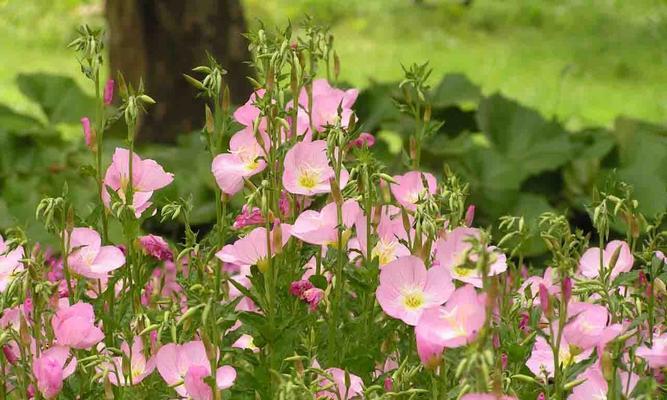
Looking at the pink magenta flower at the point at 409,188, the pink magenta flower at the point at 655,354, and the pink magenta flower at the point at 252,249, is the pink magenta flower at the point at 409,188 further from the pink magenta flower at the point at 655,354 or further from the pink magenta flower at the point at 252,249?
the pink magenta flower at the point at 655,354

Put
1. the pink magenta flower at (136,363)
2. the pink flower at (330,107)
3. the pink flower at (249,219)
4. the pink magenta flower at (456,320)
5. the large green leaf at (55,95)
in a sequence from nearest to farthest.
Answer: the pink magenta flower at (456,320) < the pink magenta flower at (136,363) < the pink flower at (249,219) < the pink flower at (330,107) < the large green leaf at (55,95)

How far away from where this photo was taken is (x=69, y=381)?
1727 millimetres

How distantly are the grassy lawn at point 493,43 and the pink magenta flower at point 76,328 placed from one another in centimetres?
725

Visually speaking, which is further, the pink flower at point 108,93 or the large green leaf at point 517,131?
the large green leaf at point 517,131

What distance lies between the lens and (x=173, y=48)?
5770 millimetres

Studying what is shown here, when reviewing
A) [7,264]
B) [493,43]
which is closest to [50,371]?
[7,264]

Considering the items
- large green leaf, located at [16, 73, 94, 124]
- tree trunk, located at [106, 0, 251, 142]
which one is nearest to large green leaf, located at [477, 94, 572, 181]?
large green leaf, located at [16, 73, 94, 124]

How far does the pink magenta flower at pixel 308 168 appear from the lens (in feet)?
5.49

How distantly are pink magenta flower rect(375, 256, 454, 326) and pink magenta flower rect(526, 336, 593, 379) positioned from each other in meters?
0.14

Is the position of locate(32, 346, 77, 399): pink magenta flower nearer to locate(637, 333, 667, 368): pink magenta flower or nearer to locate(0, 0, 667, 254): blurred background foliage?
locate(0, 0, 667, 254): blurred background foliage

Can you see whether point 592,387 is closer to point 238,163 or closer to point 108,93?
point 238,163

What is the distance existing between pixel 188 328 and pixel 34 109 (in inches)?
316

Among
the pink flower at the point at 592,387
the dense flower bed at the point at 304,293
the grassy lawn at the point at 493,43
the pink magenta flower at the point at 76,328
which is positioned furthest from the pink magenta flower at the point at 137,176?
the grassy lawn at the point at 493,43

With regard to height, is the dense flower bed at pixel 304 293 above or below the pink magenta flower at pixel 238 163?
below
